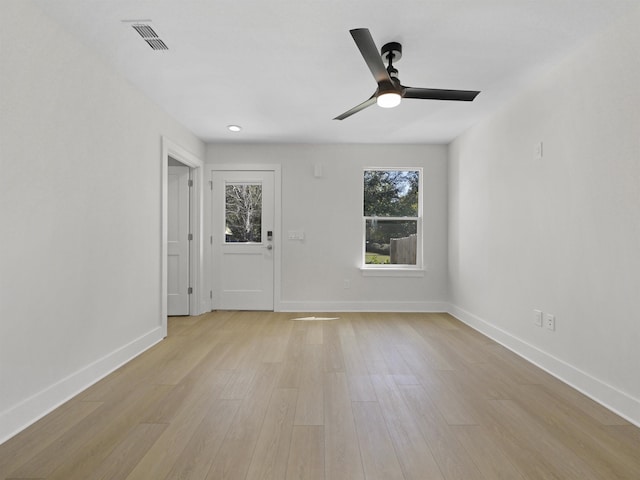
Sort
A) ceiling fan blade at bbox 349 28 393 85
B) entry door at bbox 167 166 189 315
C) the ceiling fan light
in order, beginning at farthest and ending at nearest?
entry door at bbox 167 166 189 315, the ceiling fan light, ceiling fan blade at bbox 349 28 393 85

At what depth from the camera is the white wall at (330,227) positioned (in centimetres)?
493

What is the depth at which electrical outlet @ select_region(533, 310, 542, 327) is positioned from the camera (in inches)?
115

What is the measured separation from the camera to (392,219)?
16.4ft

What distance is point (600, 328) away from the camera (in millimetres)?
2305

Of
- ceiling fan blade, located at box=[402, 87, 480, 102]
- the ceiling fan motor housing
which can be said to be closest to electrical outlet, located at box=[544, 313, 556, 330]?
ceiling fan blade, located at box=[402, 87, 480, 102]

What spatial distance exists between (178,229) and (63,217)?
7.91 feet

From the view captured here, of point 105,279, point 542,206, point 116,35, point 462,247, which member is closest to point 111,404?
point 105,279

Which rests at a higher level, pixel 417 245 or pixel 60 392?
pixel 417 245

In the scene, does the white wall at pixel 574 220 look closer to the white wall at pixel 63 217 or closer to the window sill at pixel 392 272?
the window sill at pixel 392 272

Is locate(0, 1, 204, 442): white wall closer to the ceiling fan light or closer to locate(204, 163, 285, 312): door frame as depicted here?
locate(204, 163, 285, 312): door frame

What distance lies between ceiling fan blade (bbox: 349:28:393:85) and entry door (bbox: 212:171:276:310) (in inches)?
115

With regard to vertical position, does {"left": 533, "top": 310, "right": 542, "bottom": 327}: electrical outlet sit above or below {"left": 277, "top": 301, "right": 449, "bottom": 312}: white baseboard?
above

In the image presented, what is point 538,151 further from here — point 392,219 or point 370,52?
point 392,219

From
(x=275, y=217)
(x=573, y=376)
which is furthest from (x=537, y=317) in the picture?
(x=275, y=217)
